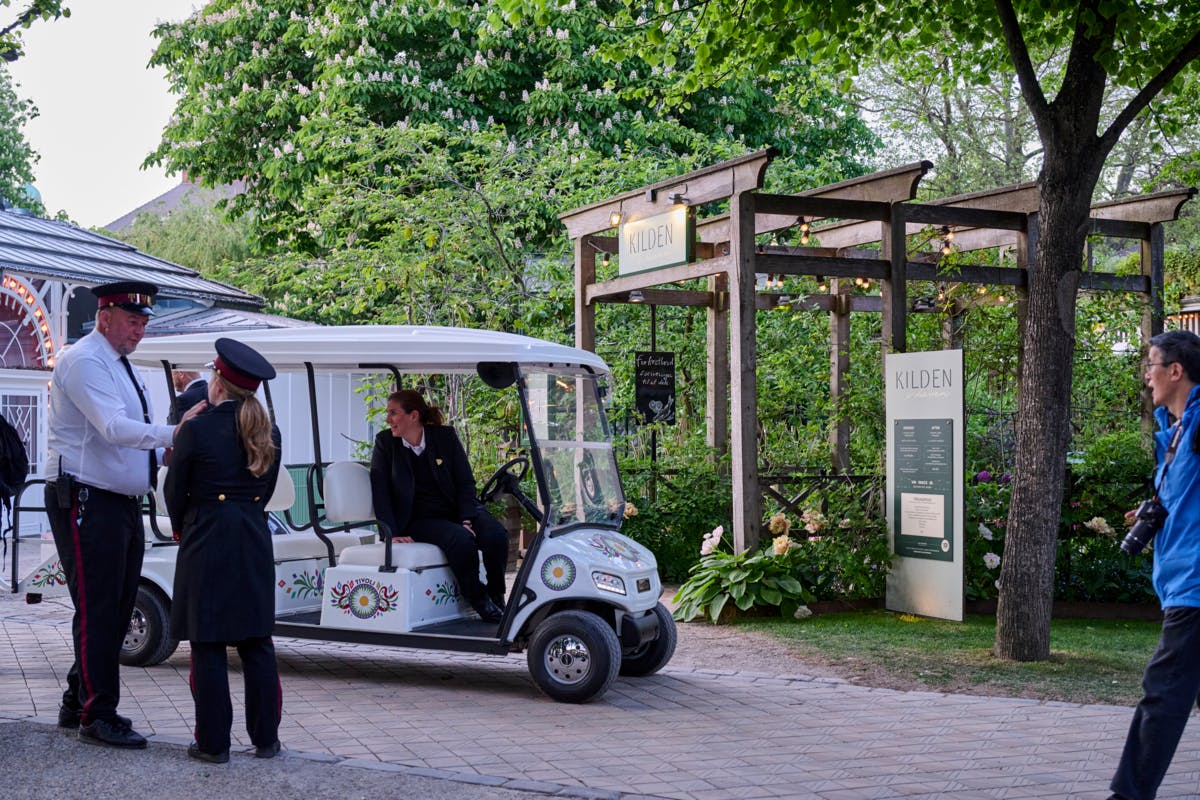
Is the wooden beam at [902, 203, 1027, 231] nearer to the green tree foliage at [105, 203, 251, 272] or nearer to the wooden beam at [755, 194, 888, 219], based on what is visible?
the wooden beam at [755, 194, 888, 219]

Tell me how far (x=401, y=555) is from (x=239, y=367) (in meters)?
2.17

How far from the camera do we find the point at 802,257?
11.0 m

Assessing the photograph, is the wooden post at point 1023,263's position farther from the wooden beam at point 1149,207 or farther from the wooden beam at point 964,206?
the wooden beam at point 1149,207

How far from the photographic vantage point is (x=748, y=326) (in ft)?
34.0

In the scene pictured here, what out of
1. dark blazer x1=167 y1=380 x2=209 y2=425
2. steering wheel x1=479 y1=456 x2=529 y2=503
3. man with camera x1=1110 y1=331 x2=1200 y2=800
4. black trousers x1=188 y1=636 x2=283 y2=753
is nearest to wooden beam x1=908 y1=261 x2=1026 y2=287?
steering wheel x1=479 y1=456 x2=529 y2=503

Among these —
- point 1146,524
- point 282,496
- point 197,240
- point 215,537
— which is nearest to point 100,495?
point 215,537

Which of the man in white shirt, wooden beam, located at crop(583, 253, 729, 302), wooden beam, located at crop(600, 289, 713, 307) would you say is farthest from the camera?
wooden beam, located at crop(600, 289, 713, 307)

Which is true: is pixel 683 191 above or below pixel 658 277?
above

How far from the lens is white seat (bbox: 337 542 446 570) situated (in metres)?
7.74

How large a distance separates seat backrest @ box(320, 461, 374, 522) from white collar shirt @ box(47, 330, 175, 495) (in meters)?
1.78

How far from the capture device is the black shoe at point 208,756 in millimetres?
5754

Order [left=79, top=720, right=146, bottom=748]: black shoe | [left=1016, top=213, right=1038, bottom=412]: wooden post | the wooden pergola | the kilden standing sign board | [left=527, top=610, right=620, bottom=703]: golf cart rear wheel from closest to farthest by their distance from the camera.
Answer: [left=79, top=720, right=146, bottom=748]: black shoe, [left=527, top=610, right=620, bottom=703]: golf cart rear wheel, the kilden standing sign board, the wooden pergola, [left=1016, top=213, right=1038, bottom=412]: wooden post

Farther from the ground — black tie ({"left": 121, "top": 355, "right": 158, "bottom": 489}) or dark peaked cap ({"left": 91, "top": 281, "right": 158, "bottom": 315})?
dark peaked cap ({"left": 91, "top": 281, "right": 158, "bottom": 315})

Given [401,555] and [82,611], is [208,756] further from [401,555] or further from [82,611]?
[401,555]
